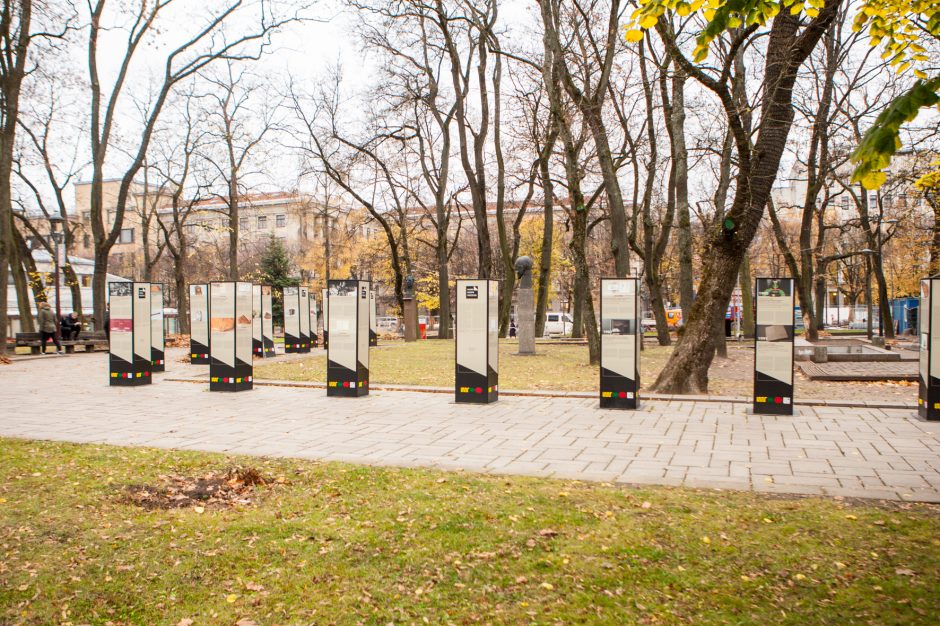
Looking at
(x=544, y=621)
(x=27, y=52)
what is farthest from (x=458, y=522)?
(x=27, y=52)

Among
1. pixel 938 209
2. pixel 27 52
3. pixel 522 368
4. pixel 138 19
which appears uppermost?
pixel 138 19

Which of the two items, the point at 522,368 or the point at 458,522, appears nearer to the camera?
the point at 458,522

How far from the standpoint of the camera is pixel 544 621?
3.61 m

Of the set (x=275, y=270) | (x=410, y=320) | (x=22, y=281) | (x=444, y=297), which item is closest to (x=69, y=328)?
(x=22, y=281)

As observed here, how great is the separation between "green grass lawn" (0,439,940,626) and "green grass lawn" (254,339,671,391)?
8345 mm

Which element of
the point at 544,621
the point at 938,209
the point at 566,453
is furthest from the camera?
the point at 938,209

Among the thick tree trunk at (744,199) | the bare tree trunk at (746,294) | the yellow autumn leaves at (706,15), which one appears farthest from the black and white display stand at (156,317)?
the bare tree trunk at (746,294)

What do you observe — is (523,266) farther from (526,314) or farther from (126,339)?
(126,339)

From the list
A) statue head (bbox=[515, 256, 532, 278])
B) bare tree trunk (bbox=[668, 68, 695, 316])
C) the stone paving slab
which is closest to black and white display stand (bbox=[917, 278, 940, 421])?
Answer: the stone paving slab

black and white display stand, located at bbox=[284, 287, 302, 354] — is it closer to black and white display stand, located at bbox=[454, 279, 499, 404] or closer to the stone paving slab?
black and white display stand, located at bbox=[454, 279, 499, 404]

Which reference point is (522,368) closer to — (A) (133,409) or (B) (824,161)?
(A) (133,409)

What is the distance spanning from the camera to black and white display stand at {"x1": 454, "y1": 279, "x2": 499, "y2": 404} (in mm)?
11984

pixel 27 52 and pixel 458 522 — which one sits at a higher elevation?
pixel 27 52

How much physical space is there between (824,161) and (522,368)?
12396 mm
